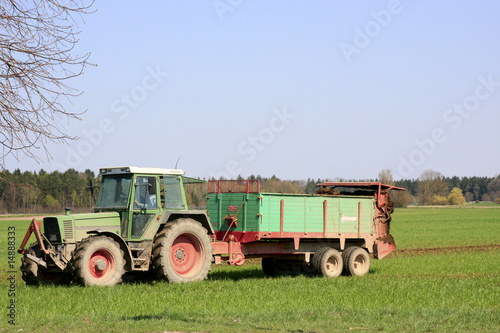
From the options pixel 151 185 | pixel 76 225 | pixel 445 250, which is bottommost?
pixel 445 250

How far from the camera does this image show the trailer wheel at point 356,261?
1856cm

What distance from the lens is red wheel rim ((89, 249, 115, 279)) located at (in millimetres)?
14242

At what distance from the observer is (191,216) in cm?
1627

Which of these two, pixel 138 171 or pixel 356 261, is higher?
pixel 138 171

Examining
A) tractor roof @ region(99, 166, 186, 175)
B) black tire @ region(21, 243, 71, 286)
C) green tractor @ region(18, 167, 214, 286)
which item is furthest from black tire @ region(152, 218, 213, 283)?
black tire @ region(21, 243, 71, 286)

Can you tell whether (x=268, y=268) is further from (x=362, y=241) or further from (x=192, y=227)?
(x=192, y=227)

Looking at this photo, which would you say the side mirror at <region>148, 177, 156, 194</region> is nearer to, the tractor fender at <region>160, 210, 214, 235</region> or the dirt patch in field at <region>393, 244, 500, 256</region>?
the tractor fender at <region>160, 210, 214, 235</region>

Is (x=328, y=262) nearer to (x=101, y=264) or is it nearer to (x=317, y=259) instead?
(x=317, y=259)

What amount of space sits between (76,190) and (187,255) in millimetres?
3705

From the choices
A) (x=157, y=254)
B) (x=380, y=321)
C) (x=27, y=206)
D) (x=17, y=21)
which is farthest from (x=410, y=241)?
(x=27, y=206)

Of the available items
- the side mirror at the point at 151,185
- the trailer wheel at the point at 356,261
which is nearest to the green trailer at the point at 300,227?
the trailer wheel at the point at 356,261

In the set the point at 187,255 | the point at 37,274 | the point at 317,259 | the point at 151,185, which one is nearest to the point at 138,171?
the point at 151,185

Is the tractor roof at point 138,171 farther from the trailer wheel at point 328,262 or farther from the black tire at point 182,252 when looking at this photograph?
the trailer wheel at point 328,262

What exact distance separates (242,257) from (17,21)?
9.92 metres
